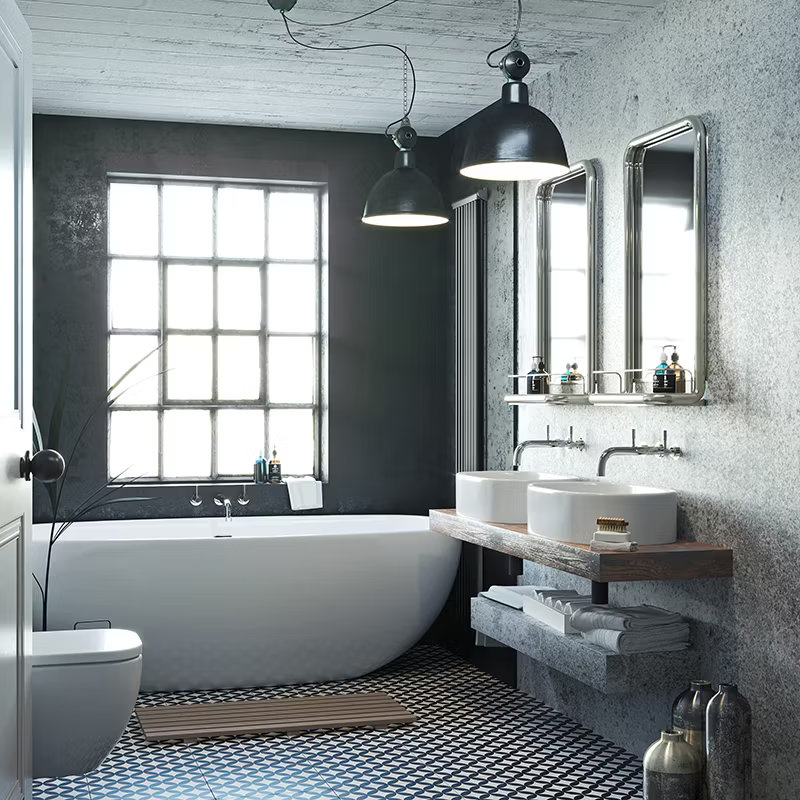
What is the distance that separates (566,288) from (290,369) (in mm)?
1987

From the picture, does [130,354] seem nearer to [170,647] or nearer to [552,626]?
[170,647]

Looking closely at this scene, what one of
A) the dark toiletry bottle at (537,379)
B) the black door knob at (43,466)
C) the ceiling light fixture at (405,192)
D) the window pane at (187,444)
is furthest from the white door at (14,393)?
the window pane at (187,444)

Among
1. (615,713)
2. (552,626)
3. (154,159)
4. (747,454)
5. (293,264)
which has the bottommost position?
(615,713)

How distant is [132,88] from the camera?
5129 mm

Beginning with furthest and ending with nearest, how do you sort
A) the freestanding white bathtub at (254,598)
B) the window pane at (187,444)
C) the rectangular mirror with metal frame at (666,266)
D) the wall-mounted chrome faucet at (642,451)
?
the window pane at (187,444), the freestanding white bathtub at (254,598), the wall-mounted chrome faucet at (642,451), the rectangular mirror with metal frame at (666,266)

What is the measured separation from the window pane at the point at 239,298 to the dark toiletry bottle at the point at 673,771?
351 centimetres

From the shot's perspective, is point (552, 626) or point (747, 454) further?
point (552, 626)

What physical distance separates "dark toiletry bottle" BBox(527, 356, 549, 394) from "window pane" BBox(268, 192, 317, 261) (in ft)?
6.16

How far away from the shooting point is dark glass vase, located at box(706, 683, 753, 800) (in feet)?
10.3

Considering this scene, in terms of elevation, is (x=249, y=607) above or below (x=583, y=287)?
below

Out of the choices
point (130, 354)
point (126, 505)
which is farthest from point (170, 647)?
point (130, 354)

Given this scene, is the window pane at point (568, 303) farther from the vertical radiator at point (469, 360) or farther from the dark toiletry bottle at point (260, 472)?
the dark toiletry bottle at point (260, 472)

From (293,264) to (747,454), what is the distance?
329cm

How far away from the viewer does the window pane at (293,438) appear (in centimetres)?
610
